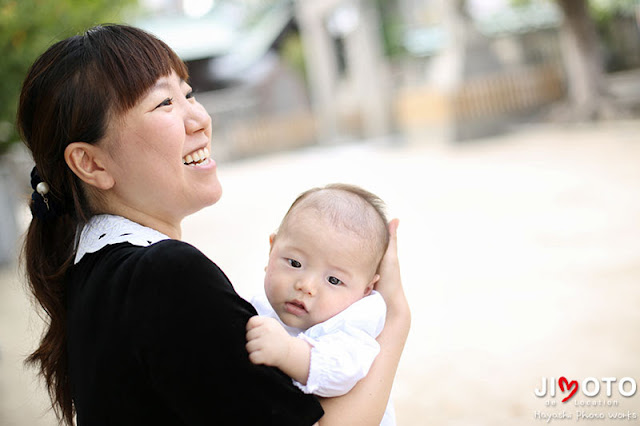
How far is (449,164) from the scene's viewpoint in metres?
10.3

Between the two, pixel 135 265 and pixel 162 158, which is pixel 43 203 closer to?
pixel 162 158

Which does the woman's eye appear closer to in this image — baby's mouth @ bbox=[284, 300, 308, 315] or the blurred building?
baby's mouth @ bbox=[284, 300, 308, 315]

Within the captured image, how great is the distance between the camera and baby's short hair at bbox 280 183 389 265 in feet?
5.30

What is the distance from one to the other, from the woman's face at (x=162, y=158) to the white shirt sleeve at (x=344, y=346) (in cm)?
41

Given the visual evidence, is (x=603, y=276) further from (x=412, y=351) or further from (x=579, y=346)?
(x=412, y=351)

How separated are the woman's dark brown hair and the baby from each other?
46 centimetres

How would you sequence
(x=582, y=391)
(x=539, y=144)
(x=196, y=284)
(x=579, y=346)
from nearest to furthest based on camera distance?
(x=196, y=284)
(x=582, y=391)
(x=579, y=346)
(x=539, y=144)

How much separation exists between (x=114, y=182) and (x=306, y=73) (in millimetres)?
19241

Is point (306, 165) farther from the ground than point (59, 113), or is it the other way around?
point (59, 113)

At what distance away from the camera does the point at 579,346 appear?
11.0 feet

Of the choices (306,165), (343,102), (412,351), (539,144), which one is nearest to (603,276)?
(412,351)

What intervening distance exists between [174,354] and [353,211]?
2.14 ft

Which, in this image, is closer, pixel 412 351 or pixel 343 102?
pixel 412 351

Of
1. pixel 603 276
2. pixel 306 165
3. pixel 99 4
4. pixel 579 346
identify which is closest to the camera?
pixel 579 346
